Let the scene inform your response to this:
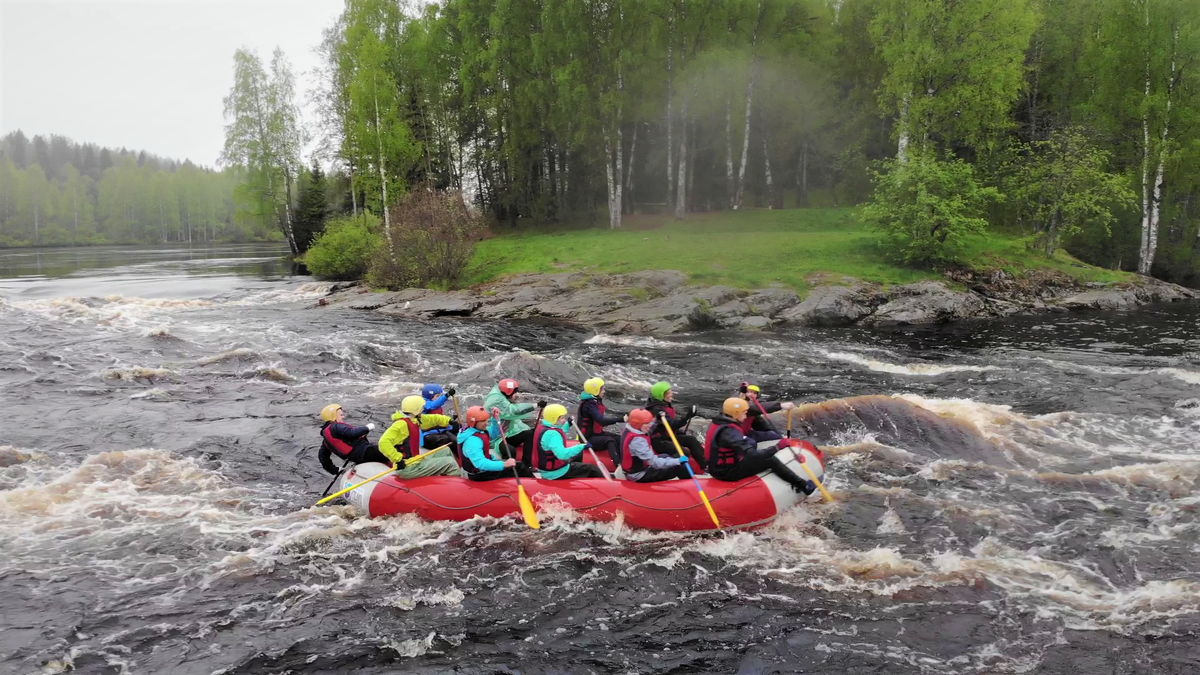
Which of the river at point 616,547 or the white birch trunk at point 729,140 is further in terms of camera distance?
the white birch trunk at point 729,140

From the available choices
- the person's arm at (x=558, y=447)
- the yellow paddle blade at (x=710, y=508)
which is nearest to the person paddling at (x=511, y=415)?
the person's arm at (x=558, y=447)

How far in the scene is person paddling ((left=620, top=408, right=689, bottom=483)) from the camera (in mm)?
9938

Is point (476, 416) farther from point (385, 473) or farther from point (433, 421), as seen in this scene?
point (385, 473)

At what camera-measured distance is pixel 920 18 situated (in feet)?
96.2

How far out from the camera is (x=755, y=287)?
25562mm

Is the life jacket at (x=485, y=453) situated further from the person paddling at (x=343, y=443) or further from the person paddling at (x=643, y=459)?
the person paddling at (x=643, y=459)

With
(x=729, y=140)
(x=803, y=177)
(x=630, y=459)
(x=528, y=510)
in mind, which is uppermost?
(x=729, y=140)

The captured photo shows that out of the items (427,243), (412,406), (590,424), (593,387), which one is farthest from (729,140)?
(412,406)

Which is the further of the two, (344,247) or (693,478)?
(344,247)

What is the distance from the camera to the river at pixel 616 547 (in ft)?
23.6

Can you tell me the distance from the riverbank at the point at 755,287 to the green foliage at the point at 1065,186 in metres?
1.60

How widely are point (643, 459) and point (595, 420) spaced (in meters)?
1.42

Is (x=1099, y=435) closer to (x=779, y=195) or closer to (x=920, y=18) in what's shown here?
(x=920, y=18)

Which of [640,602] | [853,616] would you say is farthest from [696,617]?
[853,616]
